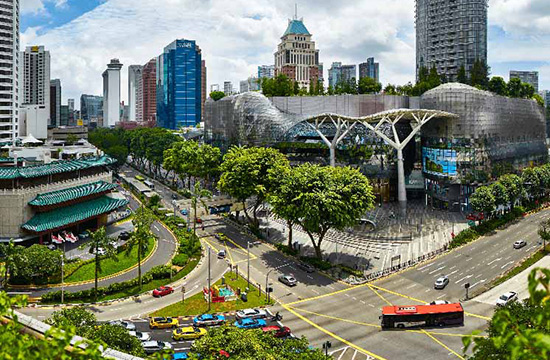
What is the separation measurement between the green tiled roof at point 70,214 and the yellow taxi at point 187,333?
1510 inches

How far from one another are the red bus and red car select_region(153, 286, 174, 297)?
29.1m

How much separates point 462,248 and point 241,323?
46659 mm

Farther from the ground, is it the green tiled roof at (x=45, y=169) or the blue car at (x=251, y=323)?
the green tiled roof at (x=45, y=169)

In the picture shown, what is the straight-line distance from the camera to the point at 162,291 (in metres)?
63.1

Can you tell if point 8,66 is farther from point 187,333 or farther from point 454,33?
point 454,33

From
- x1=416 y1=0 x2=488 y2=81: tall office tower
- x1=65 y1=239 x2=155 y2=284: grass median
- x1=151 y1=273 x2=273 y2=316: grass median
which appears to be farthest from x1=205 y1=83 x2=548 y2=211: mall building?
x1=65 y1=239 x2=155 y2=284: grass median

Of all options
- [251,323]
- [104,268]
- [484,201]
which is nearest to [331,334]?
[251,323]

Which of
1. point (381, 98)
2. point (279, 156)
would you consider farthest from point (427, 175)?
point (279, 156)

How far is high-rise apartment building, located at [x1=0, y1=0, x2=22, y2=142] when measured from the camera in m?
134

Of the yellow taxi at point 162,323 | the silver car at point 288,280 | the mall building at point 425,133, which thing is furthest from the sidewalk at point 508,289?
the mall building at point 425,133

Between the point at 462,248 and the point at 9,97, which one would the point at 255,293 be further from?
the point at 9,97

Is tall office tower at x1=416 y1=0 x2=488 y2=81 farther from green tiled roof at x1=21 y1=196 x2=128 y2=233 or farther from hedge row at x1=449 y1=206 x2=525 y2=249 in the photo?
green tiled roof at x1=21 y1=196 x2=128 y2=233

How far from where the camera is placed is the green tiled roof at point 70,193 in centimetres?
7894

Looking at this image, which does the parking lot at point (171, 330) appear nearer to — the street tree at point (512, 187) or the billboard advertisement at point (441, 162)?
the street tree at point (512, 187)
